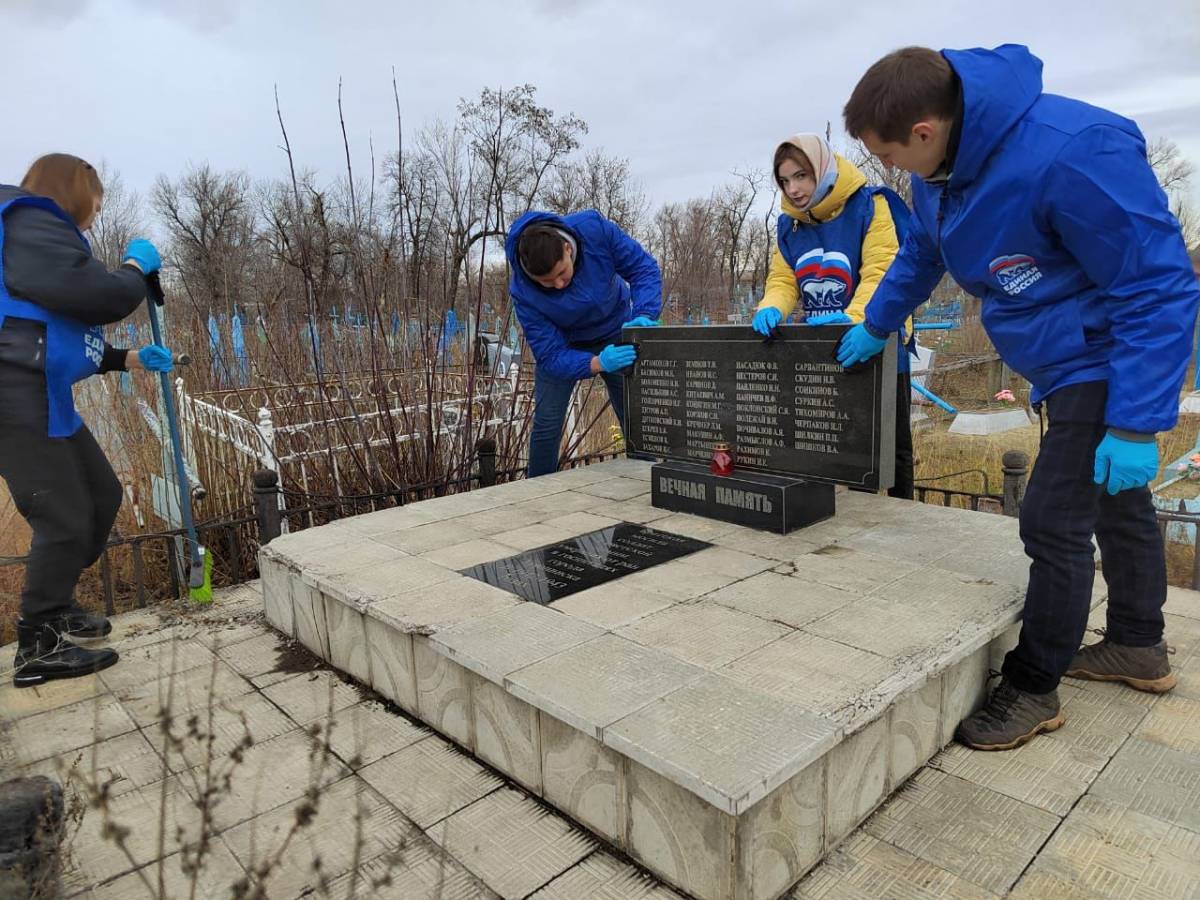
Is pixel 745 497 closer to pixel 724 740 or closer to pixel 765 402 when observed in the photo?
pixel 765 402

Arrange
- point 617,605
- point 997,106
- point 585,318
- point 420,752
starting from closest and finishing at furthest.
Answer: point 997,106 < point 420,752 < point 617,605 < point 585,318

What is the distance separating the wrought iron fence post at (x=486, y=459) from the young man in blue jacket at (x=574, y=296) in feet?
1.21

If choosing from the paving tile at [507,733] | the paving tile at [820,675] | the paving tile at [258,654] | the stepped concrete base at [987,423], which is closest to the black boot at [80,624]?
the paving tile at [258,654]

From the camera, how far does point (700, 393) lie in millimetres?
4062

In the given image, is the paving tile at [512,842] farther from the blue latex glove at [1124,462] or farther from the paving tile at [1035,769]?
the blue latex glove at [1124,462]

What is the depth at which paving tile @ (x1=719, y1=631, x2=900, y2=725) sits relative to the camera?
2119mm

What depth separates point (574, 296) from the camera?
4.62 metres

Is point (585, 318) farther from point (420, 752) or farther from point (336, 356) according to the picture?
point (420, 752)

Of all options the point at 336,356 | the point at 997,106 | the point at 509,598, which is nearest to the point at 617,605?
the point at 509,598

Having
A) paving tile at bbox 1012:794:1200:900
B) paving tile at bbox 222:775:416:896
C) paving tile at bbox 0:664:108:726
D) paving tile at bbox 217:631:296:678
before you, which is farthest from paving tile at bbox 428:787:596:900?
paving tile at bbox 0:664:108:726

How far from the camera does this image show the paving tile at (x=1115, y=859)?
1.91 meters

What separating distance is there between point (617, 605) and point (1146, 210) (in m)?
1.95

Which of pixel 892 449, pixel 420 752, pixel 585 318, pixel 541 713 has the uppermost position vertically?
pixel 585 318

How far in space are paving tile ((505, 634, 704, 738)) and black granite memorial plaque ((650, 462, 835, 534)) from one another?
4.38 ft
